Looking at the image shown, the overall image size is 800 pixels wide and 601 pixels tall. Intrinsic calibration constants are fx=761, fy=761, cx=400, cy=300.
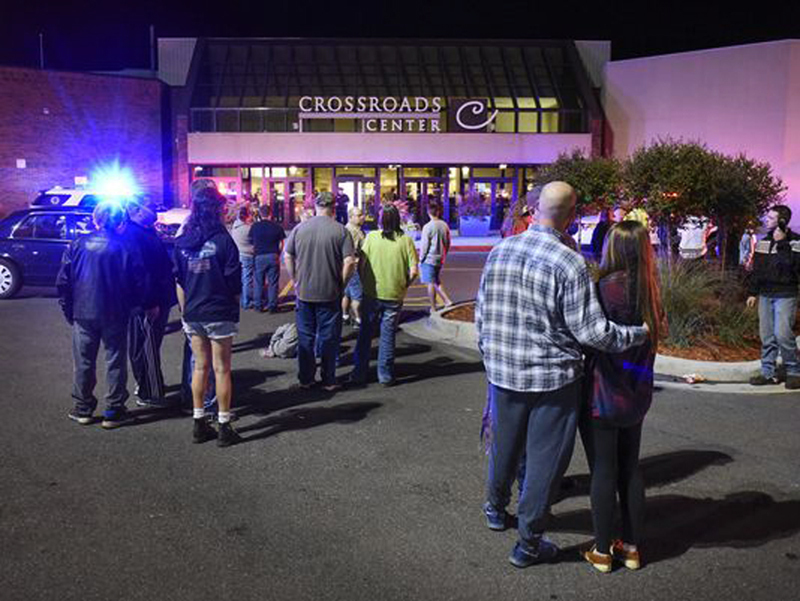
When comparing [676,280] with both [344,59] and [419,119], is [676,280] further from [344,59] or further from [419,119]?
[344,59]

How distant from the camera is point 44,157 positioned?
3172cm

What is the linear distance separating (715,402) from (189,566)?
5339 mm

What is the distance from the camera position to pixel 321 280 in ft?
24.3

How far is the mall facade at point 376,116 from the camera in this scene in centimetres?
3453

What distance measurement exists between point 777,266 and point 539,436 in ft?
15.7

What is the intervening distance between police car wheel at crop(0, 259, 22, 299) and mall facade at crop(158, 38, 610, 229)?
66.6 ft

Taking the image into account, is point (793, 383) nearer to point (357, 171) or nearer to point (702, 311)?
point (702, 311)

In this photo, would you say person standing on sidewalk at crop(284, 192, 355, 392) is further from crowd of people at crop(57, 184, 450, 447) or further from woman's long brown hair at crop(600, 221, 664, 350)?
woman's long brown hair at crop(600, 221, 664, 350)

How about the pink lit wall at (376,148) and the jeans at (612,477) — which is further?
the pink lit wall at (376,148)

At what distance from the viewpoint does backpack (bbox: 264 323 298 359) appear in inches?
357

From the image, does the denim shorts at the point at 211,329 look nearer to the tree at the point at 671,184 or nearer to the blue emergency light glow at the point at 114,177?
the tree at the point at 671,184

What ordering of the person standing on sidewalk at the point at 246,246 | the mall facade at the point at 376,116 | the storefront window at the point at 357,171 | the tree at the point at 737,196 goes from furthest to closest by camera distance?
the storefront window at the point at 357,171
the mall facade at the point at 376,116
the tree at the point at 737,196
the person standing on sidewalk at the point at 246,246

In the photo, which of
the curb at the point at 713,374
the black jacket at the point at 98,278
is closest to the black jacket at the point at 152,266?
the black jacket at the point at 98,278

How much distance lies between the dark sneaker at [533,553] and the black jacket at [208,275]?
9.33ft
